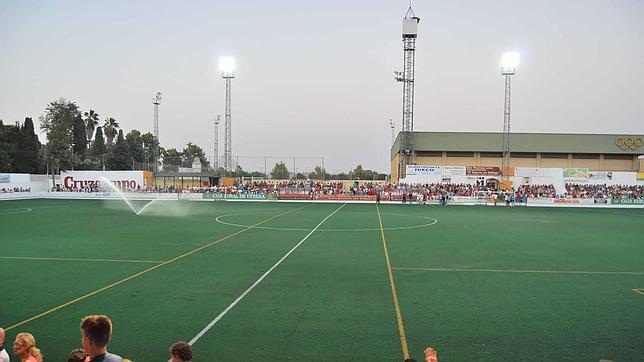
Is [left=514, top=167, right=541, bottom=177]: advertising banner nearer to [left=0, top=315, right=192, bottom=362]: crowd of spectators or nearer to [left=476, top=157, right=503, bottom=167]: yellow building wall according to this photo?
[left=476, top=157, right=503, bottom=167]: yellow building wall

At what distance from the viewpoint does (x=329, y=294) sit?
436 inches

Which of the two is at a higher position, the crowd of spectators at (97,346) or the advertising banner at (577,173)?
the advertising banner at (577,173)

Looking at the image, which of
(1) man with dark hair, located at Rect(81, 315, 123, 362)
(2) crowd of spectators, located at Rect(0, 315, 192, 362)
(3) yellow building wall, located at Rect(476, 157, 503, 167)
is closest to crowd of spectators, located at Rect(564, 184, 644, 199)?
(3) yellow building wall, located at Rect(476, 157, 503, 167)

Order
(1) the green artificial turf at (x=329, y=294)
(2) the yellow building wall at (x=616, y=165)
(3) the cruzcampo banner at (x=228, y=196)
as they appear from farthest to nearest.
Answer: (2) the yellow building wall at (x=616, y=165)
(3) the cruzcampo banner at (x=228, y=196)
(1) the green artificial turf at (x=329, y=294)

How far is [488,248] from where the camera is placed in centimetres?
1853

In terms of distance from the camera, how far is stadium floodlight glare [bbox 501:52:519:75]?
5341 cm

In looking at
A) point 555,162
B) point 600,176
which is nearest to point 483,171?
point 600,176

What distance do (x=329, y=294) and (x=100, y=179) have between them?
61219 millimetres

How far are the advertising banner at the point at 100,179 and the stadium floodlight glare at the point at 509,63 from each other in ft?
160

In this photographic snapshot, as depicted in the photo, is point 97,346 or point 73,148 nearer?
point 97,346

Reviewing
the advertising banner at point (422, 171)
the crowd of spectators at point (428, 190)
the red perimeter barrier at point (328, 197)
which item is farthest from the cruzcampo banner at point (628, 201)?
the red perimeter barrier at point (328, 197)

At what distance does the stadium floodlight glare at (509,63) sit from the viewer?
5341 centimetres

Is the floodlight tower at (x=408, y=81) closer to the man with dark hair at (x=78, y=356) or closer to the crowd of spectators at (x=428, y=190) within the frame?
the crowd of spectators at (x=428, y=190)

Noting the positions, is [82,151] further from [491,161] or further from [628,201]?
[628,201]
